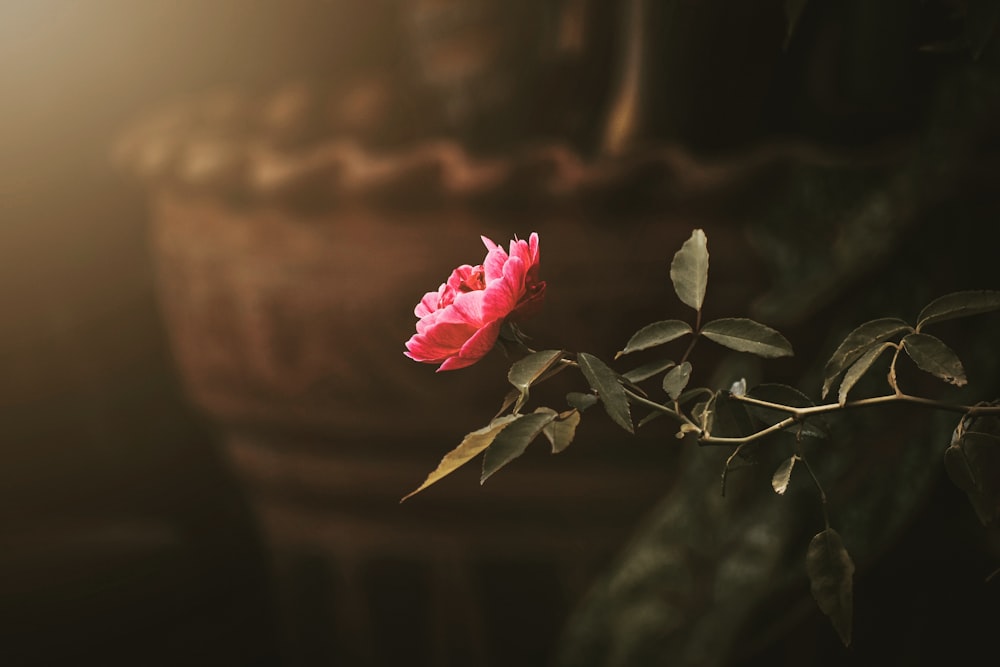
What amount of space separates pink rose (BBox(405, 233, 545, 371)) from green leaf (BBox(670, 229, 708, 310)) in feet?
0.15

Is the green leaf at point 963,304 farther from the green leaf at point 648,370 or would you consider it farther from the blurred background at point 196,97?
the blurred background at point 196,97

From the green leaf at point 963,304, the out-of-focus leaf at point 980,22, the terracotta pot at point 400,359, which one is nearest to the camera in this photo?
the green leaf at point 963,304

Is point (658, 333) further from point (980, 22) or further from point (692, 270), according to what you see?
point (980, 22)

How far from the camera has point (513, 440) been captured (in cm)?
28

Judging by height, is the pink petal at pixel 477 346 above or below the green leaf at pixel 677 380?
above

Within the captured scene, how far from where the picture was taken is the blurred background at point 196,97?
1.75ft

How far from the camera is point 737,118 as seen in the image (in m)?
0.54

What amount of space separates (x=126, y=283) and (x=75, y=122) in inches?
4.8

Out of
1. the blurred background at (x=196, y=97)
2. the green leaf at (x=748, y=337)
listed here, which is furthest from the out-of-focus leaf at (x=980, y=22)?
the green leaf at (x=748, y=337)

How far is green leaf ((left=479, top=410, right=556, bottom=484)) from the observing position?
27 cm

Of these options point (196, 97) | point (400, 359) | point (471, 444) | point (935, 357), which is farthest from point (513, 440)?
point (196, 97)

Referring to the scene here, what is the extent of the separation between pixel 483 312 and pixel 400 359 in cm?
27

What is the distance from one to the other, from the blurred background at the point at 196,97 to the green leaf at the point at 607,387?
22cm

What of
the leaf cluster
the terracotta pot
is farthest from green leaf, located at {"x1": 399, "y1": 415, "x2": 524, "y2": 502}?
the terracotta pot
